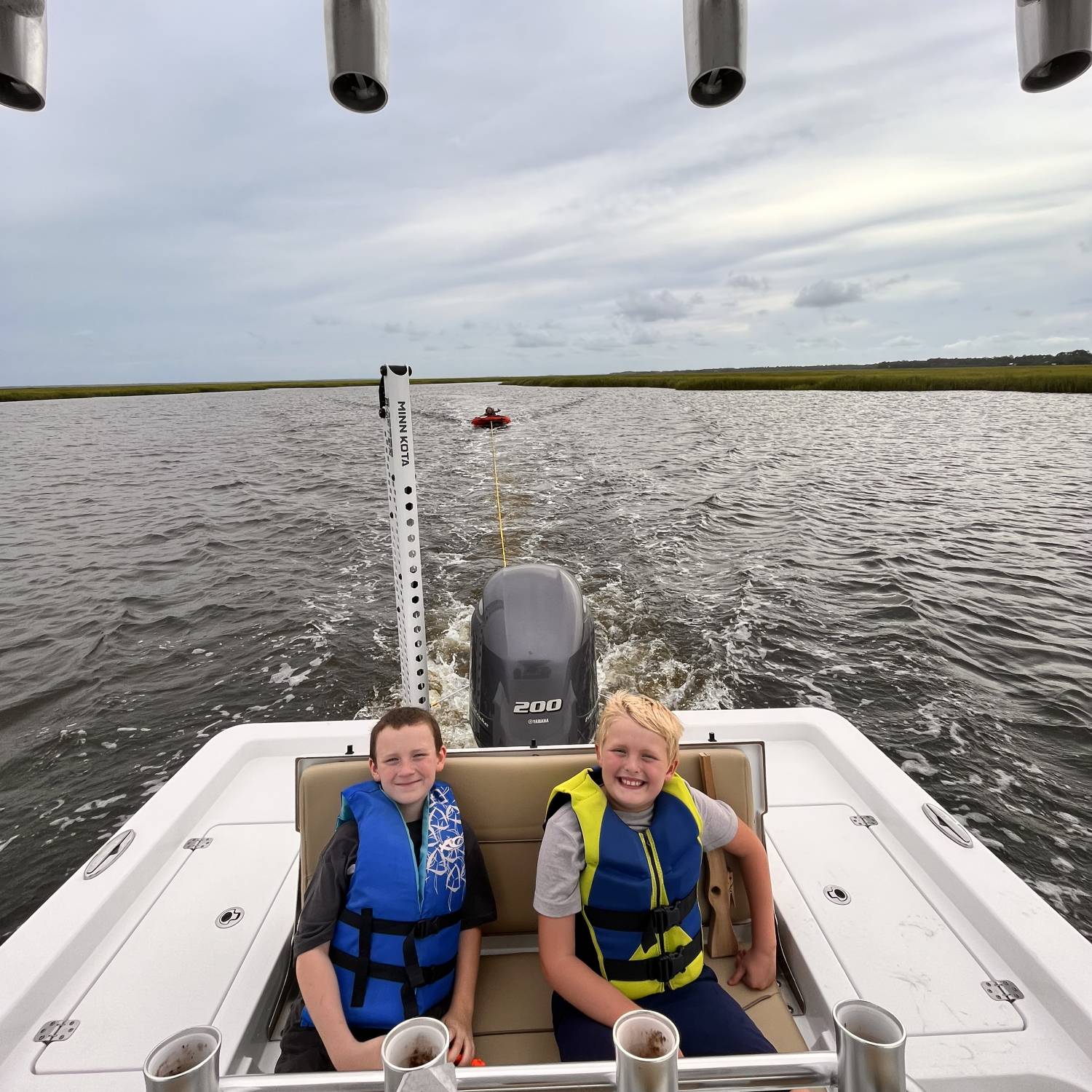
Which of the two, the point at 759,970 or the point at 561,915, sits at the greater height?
the point at 561,915

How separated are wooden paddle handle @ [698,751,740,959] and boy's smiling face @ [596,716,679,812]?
1.51 feet

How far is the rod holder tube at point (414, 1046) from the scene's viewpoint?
2.43ft

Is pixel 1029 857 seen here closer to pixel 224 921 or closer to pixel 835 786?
pixel 835 786

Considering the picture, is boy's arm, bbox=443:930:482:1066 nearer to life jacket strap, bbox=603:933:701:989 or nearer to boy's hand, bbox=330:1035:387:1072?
boy's hand, bbox=330:1035:387:1072

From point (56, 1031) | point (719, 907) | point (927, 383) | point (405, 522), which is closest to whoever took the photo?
point (56, 1031)

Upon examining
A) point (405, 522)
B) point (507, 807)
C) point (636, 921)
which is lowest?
point (636, 921)

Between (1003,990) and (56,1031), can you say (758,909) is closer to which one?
(1003,990)

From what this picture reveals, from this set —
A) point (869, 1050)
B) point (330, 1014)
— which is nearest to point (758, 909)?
point (330, 1014)

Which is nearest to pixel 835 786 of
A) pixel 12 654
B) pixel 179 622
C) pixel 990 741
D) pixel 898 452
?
pixel 990 741

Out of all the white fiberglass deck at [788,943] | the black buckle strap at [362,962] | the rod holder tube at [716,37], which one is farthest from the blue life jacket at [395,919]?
the rod holder tube at [716,37]

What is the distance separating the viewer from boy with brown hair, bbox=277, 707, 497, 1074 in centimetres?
163

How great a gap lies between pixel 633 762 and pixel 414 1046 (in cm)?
96

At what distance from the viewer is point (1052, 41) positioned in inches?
39.2

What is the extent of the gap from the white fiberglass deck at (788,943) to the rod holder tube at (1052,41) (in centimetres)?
212
